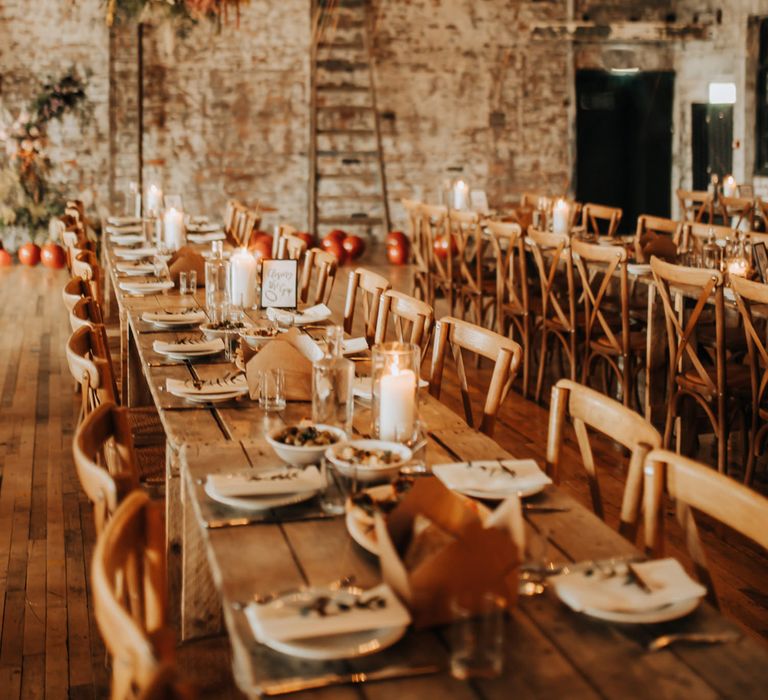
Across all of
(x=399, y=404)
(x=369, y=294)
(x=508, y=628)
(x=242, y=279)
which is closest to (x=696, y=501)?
(x=508, y=628)

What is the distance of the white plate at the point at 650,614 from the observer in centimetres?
160

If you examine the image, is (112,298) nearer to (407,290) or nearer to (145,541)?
(407,290)

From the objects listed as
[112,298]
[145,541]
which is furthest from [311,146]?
[145,541]

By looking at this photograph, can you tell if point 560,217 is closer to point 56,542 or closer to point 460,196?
point 460,196

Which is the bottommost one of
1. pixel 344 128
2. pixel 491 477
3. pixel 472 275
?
pixel 491 477

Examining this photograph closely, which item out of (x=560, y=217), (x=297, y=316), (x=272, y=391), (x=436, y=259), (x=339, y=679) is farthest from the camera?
Result: (x=436, y=259)

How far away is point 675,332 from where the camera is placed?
15.5 feet

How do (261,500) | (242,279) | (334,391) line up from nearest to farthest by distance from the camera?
(261,500) → (334,391) → (242,279)

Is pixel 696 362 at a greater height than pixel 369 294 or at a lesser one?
lesser

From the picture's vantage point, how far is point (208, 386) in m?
3.02

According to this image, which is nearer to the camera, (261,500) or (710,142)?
(261,500)

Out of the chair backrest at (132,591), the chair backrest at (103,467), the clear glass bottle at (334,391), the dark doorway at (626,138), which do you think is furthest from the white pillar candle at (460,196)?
the chair backrest at (132,591)

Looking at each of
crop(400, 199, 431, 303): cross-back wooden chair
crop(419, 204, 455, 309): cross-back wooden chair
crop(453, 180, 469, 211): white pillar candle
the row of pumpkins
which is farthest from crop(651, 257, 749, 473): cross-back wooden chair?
the row of pumpkins

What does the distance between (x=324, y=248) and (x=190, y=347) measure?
26.6ft
